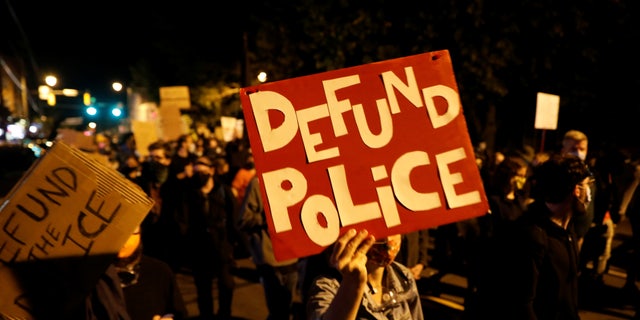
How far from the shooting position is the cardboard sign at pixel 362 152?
7.04 ft

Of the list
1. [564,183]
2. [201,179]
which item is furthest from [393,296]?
[201,179]

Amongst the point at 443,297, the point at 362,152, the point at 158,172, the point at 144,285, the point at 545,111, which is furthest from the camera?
the point at 545,111

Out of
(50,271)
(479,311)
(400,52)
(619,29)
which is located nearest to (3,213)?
(50,271)

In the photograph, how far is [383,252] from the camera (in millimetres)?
2496

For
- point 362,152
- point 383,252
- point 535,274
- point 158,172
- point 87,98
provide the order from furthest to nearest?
point 87,98, point 158,172, point 535,274, point 383,252, point 362,152

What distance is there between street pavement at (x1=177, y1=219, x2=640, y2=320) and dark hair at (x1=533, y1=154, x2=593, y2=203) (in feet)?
9.67

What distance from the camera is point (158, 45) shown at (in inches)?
1129

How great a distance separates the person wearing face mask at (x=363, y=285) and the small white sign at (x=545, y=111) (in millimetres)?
8148

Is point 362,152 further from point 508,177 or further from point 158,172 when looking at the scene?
point 158,172

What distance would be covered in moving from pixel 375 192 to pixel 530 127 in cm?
2213

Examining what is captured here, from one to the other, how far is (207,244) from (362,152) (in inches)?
155

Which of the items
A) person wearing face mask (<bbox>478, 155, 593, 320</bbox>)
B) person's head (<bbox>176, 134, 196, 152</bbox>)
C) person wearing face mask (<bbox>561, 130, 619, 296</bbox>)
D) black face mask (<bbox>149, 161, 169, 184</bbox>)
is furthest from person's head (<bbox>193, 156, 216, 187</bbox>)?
person's head (<bbox>176, 134, 196, 152</bbox>)

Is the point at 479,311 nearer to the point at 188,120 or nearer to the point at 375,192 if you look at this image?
the point at 375,192

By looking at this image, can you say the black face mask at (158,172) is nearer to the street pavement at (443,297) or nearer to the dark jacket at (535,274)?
the street pavement at (443,297)
